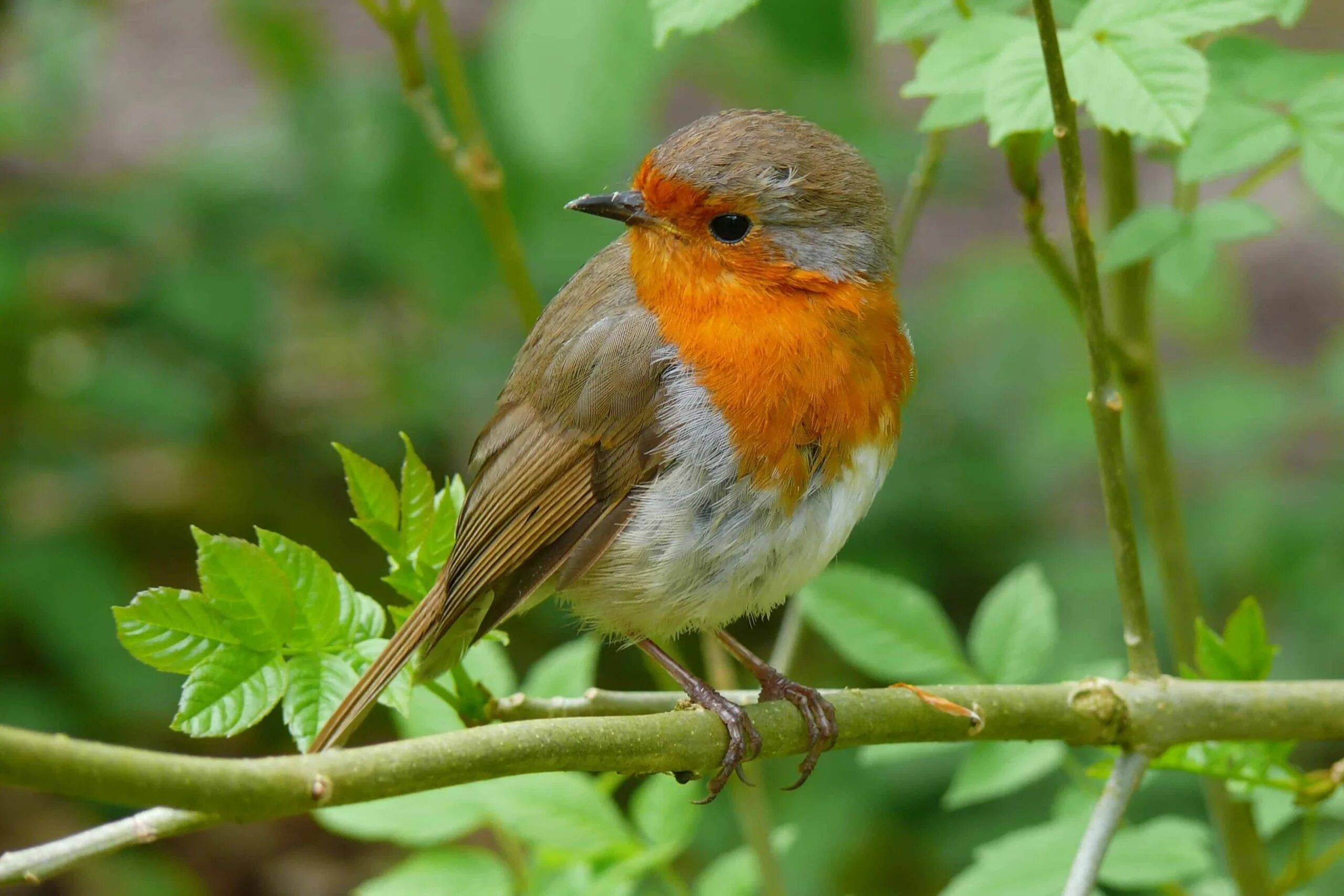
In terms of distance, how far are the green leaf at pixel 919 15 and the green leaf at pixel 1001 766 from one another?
103 cm

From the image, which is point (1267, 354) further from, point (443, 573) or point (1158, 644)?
point (443, 573)

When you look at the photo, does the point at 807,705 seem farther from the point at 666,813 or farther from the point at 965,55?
the point at 965,55

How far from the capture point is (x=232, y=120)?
19.1 ft

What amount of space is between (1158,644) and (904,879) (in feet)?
3.38

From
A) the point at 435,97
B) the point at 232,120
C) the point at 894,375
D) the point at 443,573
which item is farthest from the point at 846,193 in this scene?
the point at 232,120

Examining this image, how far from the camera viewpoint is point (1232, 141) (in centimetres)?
214

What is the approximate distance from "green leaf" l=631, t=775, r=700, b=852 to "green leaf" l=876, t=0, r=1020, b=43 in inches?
45.6

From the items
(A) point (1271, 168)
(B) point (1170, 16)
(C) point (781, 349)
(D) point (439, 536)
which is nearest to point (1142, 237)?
(A) point (1271, 168)

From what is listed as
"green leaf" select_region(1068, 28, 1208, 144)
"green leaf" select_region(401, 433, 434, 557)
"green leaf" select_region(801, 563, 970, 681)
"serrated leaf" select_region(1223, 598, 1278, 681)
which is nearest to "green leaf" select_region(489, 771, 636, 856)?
"green leaf" select_region(801, 563, 970, 681)

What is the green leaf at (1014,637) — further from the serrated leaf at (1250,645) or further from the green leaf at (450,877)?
the green leaf at (450,877)

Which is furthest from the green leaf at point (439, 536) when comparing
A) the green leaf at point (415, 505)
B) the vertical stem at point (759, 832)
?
the vertical stem at point (759, 832)

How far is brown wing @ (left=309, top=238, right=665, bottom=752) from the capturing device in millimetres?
2453

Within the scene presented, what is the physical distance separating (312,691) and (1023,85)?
43.7 inches

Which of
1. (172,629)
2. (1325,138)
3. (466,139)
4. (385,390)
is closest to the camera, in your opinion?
(172,629)
